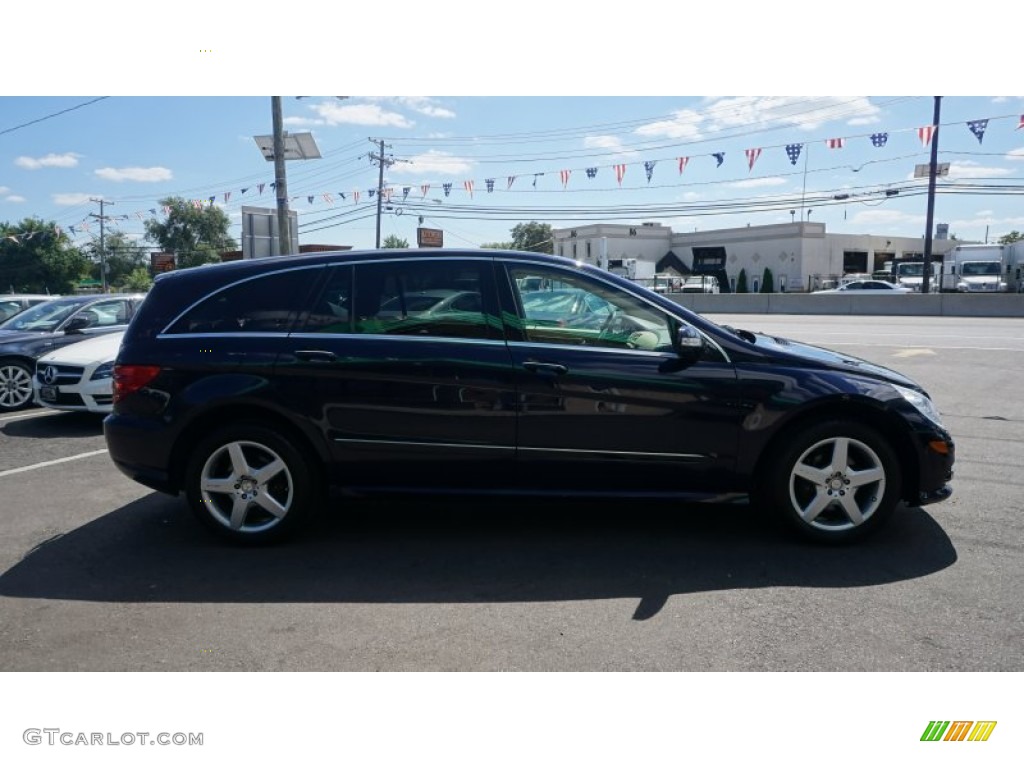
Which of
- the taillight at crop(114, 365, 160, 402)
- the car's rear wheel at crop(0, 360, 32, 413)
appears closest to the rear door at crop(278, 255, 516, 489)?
the taillight at crop(114, 365, 160, 402)

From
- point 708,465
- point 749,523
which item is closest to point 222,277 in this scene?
point 708,465

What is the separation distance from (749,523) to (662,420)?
106cm

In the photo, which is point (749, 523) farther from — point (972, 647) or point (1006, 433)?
point (1006, 433)

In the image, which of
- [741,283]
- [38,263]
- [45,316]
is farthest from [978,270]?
[38,263]

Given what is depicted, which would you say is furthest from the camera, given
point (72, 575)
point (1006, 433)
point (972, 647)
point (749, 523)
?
point (1006, 433)

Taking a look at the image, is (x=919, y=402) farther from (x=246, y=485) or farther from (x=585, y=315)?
(x=246, y=485)

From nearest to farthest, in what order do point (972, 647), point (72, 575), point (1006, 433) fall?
point (972, 647) < point (72, 575) < point (1006, 433)

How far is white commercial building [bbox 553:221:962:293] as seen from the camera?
5719 centimetres

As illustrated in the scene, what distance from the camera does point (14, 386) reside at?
31.1ft

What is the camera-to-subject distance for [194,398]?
4305 mm

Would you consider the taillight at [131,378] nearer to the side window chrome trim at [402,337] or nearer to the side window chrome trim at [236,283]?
the side window chrome trim at [236,283]

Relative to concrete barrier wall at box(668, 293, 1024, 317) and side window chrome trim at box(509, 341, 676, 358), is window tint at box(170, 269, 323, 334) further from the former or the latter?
concrete barrier wall at box(668, 293, 1024, 317)

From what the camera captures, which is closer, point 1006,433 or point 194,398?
point 194,398
